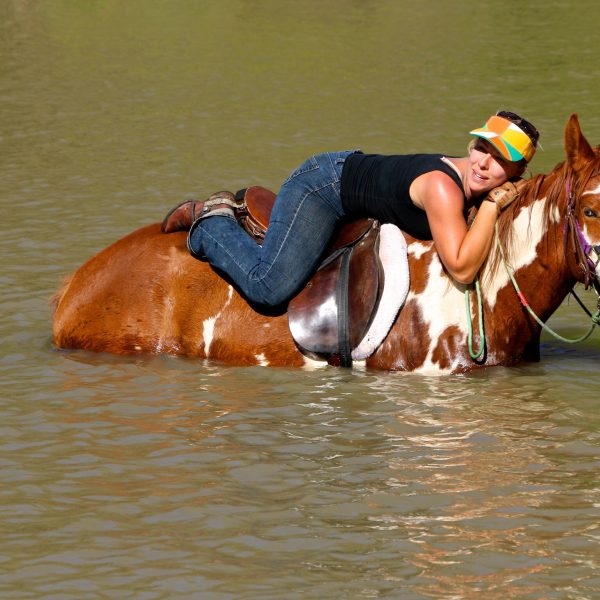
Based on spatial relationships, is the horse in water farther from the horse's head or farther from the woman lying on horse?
the woman lying on horse

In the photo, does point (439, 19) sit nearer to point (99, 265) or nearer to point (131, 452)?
point (99, 265)

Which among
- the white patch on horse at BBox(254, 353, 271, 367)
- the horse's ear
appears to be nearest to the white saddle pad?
the white patch on horse at BBox(254, 353, 271, 367)

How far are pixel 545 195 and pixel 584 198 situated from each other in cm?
27

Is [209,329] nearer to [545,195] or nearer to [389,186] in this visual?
[389,186]

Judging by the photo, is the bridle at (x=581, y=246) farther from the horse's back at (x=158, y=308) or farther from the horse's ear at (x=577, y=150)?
the horse's back at (x=158, y=308)

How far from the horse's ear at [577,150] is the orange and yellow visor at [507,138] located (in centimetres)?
20

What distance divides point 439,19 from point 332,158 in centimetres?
1757

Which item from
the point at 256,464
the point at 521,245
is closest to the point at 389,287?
the point at 521,245

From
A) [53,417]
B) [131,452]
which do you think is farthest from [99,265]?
[131,452]

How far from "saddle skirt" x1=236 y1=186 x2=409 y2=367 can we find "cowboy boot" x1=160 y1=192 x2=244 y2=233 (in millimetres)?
691

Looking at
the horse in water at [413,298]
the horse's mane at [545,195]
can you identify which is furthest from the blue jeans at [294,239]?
the horse's mane at [545,195]

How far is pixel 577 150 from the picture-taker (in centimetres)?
634

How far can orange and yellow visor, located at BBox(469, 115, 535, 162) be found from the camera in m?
Answer: 6.39

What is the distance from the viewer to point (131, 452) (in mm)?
6254
